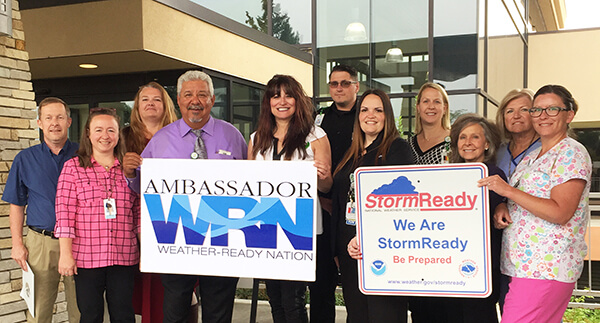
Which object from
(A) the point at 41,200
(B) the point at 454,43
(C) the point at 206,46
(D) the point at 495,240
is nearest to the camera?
(D) the point at 495,240

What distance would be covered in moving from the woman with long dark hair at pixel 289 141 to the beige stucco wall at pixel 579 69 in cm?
1507

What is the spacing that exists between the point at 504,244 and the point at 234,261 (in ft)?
5.11

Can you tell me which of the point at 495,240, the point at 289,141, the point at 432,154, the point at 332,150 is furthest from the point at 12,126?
the point at 495,240

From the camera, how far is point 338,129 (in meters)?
4.11

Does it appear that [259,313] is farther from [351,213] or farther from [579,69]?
[579,69]

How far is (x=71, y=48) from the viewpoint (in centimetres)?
660

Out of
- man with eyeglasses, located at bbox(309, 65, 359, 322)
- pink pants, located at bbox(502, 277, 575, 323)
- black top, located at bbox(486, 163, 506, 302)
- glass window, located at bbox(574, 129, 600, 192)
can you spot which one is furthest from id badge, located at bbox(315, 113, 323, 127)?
glass window, located at bbox(574, 129, 600, 192)

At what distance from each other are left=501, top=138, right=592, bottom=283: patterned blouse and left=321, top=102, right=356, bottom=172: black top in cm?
142

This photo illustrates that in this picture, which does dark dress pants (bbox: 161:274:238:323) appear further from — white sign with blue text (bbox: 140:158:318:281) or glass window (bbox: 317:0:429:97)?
glass window (bbox: 317:0:429:97)

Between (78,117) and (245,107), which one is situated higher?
(245,107)

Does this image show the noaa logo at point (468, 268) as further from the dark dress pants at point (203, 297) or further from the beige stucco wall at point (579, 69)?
the beige stucco wall at point (579, 69)

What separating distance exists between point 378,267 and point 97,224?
1732 mm

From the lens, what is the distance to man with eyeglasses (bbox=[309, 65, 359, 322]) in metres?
3.62

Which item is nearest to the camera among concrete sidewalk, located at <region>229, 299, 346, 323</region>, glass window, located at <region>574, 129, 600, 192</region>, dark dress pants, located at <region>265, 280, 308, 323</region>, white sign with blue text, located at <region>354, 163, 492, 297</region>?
white sign with blue text, located at <region>354, 163, 492, 297</region>
